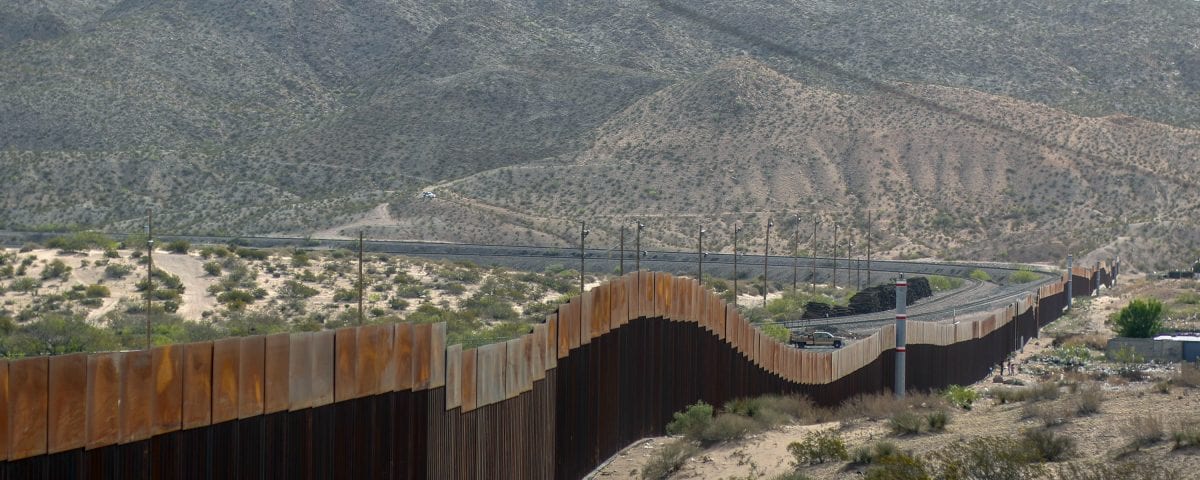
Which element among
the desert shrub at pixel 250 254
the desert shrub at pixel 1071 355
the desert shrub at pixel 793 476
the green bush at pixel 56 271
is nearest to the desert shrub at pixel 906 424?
the desert shrub at pixel 793 476

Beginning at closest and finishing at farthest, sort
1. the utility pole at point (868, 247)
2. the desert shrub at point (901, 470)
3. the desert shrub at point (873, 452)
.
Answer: the desert shrub at point (901, 470) < the desert shrub at point (873, 452) < the utility pole at point (868, 247)

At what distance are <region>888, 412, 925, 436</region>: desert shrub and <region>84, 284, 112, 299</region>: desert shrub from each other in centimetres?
3857

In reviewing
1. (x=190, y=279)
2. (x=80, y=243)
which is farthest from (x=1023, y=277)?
(x=80, y=243)

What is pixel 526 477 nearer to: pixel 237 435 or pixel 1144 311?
pixel 237 435

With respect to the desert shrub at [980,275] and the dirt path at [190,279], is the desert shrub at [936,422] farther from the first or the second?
the desert shrub at [980,275]

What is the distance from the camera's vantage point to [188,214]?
106m

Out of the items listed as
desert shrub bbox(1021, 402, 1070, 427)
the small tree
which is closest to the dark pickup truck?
the small tree

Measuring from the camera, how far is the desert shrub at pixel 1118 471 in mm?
13453

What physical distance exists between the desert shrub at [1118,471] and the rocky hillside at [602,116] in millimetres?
86042

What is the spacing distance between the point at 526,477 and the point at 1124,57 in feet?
473

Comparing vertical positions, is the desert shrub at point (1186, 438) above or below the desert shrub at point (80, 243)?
below

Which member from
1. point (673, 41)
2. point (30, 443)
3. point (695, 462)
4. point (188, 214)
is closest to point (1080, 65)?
point (673, 41)

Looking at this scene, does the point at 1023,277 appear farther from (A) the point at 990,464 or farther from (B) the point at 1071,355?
(A) the point at 990,464

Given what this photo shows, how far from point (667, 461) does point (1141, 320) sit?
35.5 meters
